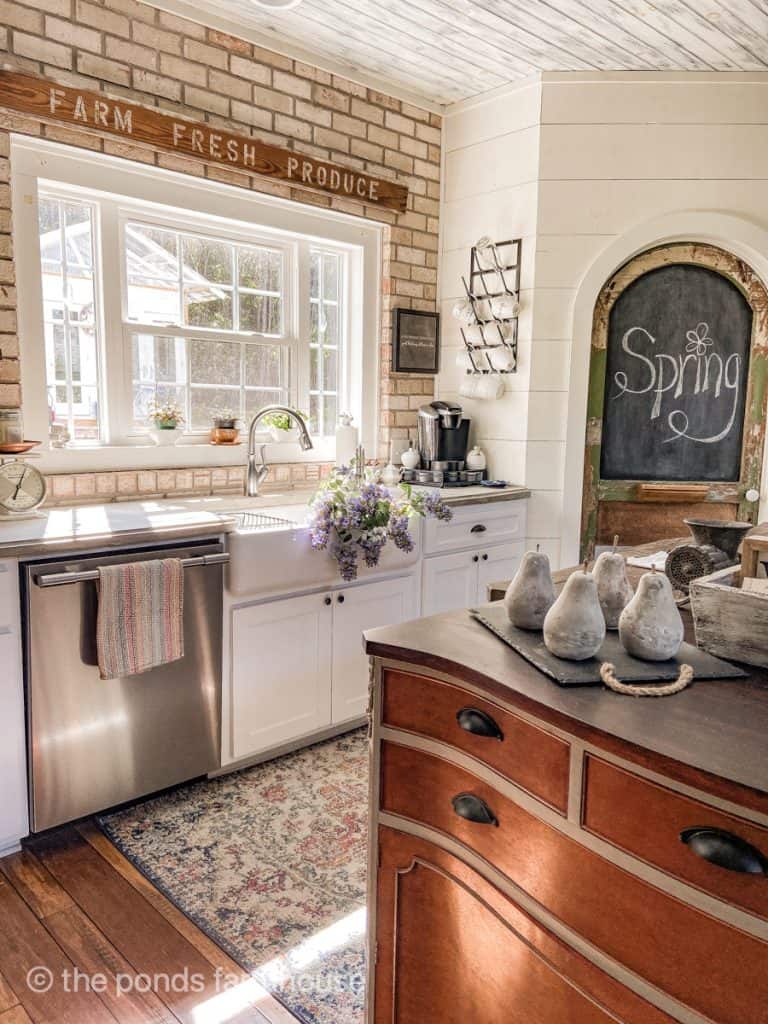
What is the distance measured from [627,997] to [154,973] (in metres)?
1.29

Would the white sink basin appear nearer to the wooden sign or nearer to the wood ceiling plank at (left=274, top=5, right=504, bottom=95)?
the wooden sign

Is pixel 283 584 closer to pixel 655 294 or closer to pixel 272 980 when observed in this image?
pixel 272 980

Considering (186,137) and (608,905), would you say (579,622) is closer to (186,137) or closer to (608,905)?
(608,905)

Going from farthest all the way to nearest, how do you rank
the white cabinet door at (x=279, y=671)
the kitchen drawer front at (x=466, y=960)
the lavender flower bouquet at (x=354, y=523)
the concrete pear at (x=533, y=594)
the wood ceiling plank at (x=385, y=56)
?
the wood ceiling plank at (x=385, y=56) < the lavender flower bouquet at (x=354, y=523) < the white cabinet door at (x=279, y=671) < the concrete pear at (x=533, y=594) < the kitchen drawer front at (x=466, y=960)

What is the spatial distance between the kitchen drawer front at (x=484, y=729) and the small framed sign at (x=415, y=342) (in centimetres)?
293

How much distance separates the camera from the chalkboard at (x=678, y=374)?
3.72 metres

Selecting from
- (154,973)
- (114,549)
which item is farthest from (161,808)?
(114,549)

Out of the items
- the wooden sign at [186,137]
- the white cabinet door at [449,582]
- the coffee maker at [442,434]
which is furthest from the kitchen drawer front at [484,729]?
the coffee maker at [442,434]

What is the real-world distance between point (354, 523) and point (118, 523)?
87cm

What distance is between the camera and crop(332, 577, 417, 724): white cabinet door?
3.01m

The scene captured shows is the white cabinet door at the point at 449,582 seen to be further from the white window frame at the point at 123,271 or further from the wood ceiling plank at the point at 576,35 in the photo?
the wood ceiling plank at the point at 576,35

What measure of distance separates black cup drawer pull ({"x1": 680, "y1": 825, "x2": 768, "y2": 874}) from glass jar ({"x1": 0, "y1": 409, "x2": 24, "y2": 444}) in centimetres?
248

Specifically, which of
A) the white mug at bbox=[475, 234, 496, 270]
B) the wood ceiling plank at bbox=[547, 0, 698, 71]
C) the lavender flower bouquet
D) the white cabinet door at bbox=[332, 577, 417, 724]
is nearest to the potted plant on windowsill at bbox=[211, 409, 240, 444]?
the lavender flower bouquet

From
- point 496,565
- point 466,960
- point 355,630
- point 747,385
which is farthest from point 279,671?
point 747,385
